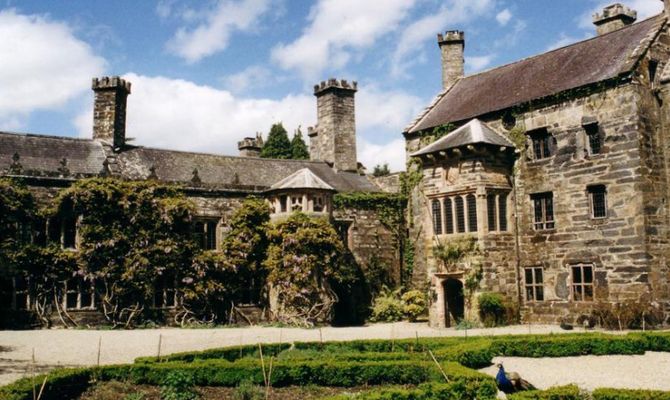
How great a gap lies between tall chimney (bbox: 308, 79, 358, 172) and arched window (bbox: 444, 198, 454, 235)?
10.4m

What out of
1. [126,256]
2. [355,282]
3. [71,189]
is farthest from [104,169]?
[355,282]

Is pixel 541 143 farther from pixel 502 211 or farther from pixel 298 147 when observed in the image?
pixel 298 147

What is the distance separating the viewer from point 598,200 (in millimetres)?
24125

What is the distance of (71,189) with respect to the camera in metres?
25.9

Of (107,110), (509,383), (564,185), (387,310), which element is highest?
(107,110)

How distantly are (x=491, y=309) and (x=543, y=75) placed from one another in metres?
10.3

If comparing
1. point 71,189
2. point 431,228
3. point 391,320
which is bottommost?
point 391,320

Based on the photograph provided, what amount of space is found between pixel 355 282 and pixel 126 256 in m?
10.8

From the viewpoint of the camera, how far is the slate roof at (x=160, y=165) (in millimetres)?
27641

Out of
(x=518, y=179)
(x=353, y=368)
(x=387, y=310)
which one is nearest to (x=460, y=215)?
(x=518, y=179)

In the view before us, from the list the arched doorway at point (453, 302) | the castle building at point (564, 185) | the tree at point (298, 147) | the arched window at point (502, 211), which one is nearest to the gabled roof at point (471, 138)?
the castle building at point (564, 185)

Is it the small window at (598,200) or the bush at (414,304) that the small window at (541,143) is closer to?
the small window at (598,200)

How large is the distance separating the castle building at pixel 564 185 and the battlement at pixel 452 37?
6.10m

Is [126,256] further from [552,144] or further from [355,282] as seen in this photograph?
[552,144]
